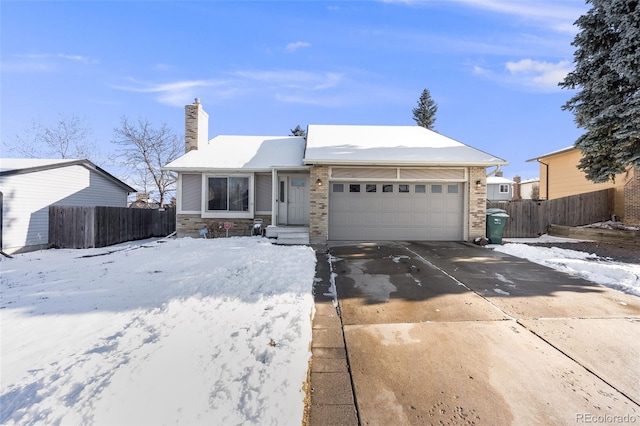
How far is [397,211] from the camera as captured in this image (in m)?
10.3

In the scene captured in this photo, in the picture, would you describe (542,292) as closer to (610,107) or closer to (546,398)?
(546,398)

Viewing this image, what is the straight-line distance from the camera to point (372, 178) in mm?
10031

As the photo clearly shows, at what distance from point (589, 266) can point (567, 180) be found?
14027 millimetres

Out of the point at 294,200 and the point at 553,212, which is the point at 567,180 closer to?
the point at 553,212

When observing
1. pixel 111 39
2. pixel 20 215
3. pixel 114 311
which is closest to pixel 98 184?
pixel 20 215

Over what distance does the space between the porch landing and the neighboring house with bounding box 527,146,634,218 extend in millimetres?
14221

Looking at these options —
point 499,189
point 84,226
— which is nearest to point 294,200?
point 84,226

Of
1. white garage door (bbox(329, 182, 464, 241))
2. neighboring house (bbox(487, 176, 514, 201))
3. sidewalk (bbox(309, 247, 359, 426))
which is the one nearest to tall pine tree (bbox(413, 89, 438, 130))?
neighboring house (bbox(487, 176, 514, 201))

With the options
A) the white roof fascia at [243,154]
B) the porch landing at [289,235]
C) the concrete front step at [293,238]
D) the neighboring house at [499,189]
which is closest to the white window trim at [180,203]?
the white roof fascia at [243,154]

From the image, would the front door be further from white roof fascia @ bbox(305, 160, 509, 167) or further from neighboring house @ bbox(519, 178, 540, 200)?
neighboring house @ bbox(519, 178, 540, 200)

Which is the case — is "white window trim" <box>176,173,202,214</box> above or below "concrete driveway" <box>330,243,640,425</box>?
above

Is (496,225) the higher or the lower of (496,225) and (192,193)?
the lower

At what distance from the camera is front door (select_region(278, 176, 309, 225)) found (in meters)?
11.3

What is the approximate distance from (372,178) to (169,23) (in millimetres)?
8465
